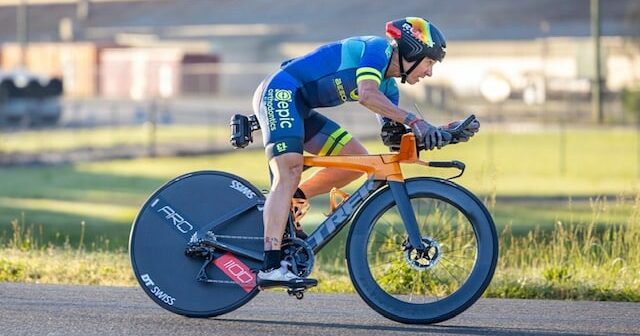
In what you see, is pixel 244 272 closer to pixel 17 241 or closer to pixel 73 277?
pixel 73 277

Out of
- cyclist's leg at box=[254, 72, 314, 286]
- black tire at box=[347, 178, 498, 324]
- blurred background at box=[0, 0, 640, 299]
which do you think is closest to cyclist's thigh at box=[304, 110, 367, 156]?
cyclist's leg at box=[254, 72, 314, 286]

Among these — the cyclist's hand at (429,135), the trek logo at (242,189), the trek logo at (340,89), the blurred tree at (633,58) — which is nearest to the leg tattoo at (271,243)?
the trek logo at (242,189)

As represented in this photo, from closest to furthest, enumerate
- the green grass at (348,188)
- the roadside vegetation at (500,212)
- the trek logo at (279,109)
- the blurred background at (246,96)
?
the trek logo at (279,109) < the roadside vegetation at (500,212) < the green grass at (348,188) < the blurred background at (246,96)

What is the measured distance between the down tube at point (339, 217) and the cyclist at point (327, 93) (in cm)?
13

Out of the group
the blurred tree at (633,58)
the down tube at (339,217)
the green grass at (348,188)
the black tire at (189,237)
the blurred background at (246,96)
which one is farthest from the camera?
the blurred tree at (633,58)

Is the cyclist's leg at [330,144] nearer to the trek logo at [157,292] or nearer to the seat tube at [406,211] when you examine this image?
the seat tube at [406,211]

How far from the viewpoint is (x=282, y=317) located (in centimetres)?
834

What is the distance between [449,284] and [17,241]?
4982 mm

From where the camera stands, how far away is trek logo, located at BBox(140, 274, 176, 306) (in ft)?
27.0

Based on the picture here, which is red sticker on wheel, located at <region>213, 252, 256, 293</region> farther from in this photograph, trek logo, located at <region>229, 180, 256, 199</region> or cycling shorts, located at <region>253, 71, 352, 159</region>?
cycling shorts, located at <region>253, 71, 352, 159</region>

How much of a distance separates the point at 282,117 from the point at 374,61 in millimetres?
563

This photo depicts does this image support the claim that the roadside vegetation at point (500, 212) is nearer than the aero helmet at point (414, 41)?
No

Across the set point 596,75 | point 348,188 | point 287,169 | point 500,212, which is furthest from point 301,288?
point 596,75

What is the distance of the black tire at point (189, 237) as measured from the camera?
821 centimetres
